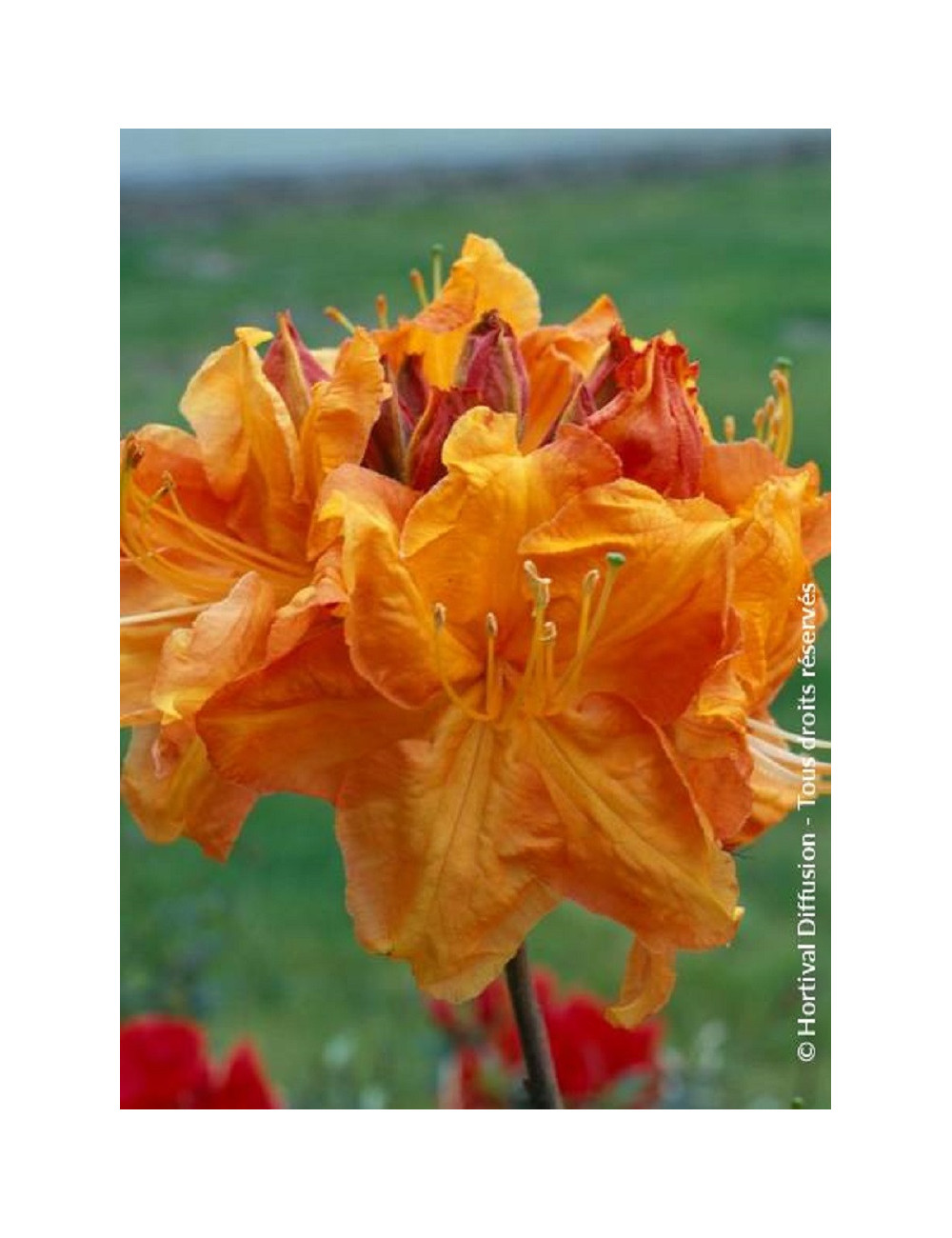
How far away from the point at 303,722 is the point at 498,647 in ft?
0.41

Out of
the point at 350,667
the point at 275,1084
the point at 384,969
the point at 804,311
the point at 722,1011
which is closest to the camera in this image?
the point at 350,667

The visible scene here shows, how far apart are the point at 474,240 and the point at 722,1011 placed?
973mm

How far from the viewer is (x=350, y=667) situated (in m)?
1.09

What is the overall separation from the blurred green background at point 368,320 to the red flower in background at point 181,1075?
17 cm

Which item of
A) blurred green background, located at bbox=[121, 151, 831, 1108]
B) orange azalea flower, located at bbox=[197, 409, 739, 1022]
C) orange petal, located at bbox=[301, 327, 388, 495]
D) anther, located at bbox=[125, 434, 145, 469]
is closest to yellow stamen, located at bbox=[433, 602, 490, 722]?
orange azalea flower, located at bbox=[197, 409, 739, 1022]

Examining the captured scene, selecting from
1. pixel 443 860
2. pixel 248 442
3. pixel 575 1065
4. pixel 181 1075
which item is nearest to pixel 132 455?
pixel 248 442

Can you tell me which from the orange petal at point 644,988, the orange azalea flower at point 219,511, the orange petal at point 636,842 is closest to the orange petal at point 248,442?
the orange azalea flower at point 219,511

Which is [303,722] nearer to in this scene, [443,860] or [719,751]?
[443,860]

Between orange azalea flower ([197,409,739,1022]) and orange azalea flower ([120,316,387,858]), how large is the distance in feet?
0.19

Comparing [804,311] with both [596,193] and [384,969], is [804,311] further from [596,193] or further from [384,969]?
[384,969]

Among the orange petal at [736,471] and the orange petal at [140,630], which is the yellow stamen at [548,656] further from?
the orange petal at [140,630]

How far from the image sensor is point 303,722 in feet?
3.56

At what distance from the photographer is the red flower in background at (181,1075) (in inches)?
57.0
